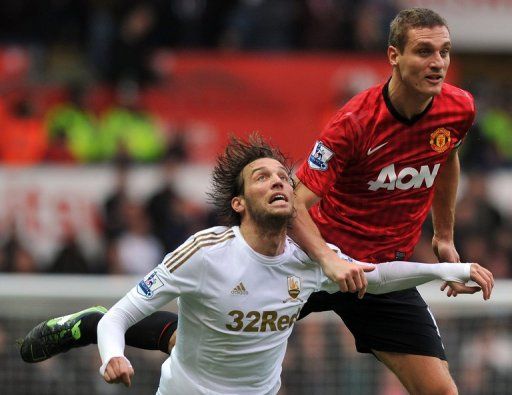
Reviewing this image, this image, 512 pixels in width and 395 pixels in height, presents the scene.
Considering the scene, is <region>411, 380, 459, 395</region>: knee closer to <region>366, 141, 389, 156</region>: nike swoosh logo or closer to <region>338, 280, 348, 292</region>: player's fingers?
<region>338, 280, 348, 292</region>: player's fingers

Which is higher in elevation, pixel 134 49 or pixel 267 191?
pixel 267 191

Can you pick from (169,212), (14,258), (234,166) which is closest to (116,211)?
(169,212)

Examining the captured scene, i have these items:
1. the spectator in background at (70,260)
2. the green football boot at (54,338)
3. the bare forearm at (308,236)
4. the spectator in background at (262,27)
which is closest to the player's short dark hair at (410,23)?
the bare forearm at (308,236)

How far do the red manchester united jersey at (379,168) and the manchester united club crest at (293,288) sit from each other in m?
0.43

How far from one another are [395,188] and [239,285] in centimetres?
94

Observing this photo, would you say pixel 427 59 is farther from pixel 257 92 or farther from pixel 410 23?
pixel 257 92

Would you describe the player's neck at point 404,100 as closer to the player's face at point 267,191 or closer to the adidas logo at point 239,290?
the player's face at point 267,191

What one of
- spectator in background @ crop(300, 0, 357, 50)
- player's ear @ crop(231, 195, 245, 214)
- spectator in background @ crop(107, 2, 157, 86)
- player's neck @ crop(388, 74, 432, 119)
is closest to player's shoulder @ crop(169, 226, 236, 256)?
player's ear @ crop(231, 195, 245, 214)

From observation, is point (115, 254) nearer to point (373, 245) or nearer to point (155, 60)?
point (155, 60)

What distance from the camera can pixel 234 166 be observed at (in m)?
6.46

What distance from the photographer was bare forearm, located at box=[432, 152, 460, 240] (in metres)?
6.91

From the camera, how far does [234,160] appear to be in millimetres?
6473

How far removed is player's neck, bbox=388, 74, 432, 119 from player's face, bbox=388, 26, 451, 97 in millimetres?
100

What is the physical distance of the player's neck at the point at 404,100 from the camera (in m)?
6.39
